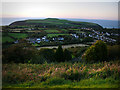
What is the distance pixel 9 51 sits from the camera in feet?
18.5

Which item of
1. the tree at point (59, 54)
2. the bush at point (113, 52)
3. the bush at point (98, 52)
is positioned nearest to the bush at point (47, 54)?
the tree at point (59, 54)

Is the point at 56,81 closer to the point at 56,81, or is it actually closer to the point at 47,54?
the point at 56,81

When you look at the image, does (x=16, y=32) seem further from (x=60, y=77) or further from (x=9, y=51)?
(x=60, y=77)

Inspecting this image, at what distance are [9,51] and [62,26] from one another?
18.3 feet

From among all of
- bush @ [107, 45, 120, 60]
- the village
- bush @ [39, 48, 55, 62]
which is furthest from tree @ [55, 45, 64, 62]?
bush @ [107, 45, 120, 60]

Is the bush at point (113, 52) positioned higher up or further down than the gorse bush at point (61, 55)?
higher up

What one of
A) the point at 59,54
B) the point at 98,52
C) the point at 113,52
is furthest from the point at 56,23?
the point at 113,52

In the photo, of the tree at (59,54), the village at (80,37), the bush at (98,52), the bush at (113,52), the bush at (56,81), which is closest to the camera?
the bush at (56,81)

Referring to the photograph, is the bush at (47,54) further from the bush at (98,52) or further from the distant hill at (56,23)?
the bush at (98,52)

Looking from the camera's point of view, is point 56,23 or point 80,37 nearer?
point 80,37

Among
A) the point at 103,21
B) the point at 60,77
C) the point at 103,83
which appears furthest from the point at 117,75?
the point at 103,21

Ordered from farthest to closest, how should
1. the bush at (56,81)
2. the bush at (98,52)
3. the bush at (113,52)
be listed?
1. the bush at (98,52)
2. the bush at (113,52)
3. the bush at (56,81)

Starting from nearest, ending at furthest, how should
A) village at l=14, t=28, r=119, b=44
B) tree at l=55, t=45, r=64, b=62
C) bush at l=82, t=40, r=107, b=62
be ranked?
bush at l=82, t=40, r=107, b=62 < village at l=14, t=28, r=119, b=44 < tree at l=55, t=45, r=64, b=62

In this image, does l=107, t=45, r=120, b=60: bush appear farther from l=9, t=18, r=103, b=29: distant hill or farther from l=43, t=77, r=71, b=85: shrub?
l=43, t=77, r=71, b=85: shrub
